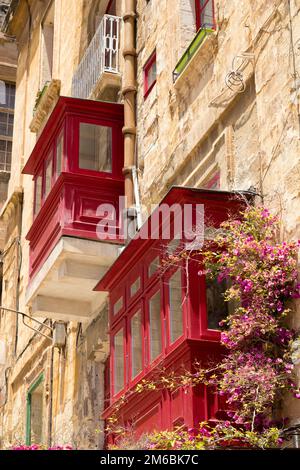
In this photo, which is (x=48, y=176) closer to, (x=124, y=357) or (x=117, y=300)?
(x=117, y=300)

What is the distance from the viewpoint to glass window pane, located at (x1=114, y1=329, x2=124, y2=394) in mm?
13195

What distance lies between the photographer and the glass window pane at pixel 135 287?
12.6 meters

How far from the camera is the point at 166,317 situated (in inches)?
453

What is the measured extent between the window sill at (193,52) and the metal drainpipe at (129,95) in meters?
1.57

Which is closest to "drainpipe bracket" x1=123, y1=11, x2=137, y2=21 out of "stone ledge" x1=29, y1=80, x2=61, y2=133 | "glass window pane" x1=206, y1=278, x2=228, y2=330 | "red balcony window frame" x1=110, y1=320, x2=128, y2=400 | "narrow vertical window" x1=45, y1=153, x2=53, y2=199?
"narrow vertical window" x1=45, y1=153, x2=53, y2=199

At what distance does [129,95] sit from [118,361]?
4.36m

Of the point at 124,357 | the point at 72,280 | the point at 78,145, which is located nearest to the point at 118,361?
the point at 124,357

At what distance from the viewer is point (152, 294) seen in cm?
1209

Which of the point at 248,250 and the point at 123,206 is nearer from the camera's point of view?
the point at 248,250

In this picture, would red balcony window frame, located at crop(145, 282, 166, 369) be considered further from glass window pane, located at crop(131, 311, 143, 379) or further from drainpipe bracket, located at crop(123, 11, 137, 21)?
drainpipe bracket, located at crop(123, 11, 137, 21)

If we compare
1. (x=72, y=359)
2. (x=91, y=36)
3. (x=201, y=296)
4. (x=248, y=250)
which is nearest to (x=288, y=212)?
(x=248, y=250)

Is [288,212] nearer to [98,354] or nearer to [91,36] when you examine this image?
[98,354]

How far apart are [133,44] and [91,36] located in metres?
2.73
